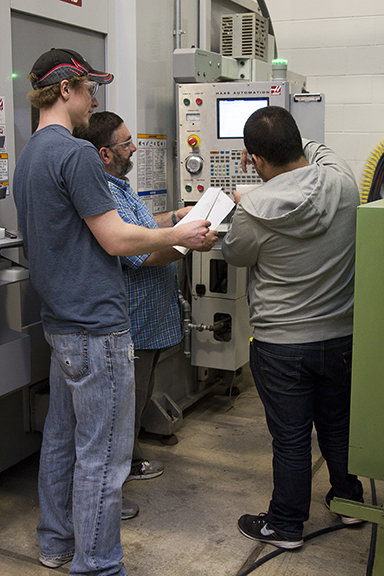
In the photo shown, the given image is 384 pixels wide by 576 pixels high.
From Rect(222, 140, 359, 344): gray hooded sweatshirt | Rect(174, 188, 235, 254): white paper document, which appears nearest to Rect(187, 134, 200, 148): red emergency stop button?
Rect(174, 188, 235, 254): white paper document

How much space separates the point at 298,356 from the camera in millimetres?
1927

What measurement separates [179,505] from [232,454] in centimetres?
49

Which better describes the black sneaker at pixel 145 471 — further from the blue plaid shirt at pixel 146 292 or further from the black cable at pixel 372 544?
the black cable at pixel 372 544

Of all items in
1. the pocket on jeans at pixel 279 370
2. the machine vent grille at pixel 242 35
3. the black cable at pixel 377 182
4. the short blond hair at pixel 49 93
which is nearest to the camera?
the short blond hair at pixel 49 93

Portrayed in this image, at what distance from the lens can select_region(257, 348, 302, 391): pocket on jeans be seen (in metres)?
1.93

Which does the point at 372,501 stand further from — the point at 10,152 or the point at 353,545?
the point at 10,152

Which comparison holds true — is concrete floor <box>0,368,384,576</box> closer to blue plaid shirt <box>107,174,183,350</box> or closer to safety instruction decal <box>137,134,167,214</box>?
blue plaid shirt <box>107,174,183,350</box>

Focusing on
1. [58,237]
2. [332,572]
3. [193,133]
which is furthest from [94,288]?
[193,133]

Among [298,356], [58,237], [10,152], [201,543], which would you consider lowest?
[201,543]

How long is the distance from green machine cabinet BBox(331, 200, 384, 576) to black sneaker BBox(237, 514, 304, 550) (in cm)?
38

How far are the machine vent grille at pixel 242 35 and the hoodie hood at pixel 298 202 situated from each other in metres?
1.48

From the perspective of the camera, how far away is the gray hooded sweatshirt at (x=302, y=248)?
1848 millimetres

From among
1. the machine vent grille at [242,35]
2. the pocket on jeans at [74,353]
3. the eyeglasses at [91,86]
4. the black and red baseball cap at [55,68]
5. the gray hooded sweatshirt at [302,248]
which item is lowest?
the pocket on jeans at [74,353]

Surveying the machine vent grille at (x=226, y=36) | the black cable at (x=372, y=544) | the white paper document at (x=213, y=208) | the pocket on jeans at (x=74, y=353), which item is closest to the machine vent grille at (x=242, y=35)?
the machine vent grille at (x=226, y=36)
